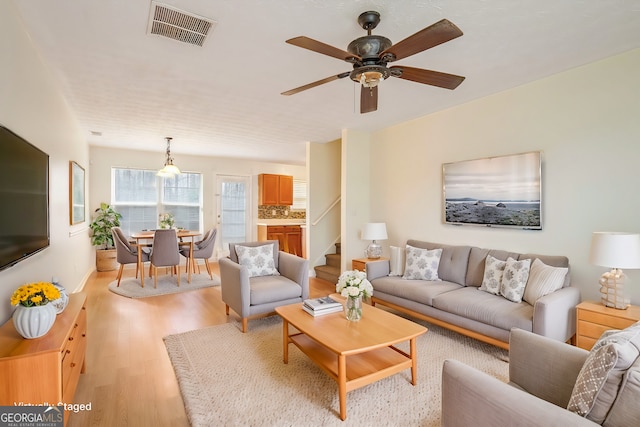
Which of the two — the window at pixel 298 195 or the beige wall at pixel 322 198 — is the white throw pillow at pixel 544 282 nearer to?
the beige wall at pixel 322 198

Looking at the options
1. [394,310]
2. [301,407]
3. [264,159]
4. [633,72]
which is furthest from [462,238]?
[264,159]

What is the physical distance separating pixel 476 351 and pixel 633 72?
266 centimetres

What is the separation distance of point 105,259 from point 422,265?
234 inches

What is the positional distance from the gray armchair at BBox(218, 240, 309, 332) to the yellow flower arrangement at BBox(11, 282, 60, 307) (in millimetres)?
1576

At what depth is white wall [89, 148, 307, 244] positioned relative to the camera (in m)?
6.25

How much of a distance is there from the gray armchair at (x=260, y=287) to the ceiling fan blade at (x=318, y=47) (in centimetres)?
218

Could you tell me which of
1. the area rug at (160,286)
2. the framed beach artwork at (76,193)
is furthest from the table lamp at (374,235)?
the framed beach artwork at (76,193)

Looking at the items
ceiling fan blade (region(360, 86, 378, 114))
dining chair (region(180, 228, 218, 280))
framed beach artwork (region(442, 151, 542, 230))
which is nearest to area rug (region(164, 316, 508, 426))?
framed beach artwork (region(442, 151, 542, 230))

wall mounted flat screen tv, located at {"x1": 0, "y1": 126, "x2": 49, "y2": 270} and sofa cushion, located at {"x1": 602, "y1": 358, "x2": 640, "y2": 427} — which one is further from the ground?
wall mounted flat screen tv, located at {"x1": 0, "y1": 126, "x2": 49, "y2": 270}

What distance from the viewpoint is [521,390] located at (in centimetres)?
141

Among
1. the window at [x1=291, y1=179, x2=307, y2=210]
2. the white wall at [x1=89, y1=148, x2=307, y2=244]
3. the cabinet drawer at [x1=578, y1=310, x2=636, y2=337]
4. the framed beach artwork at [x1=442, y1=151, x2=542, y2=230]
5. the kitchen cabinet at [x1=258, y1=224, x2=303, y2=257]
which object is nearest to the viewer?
the cabinet drawer at [x1=578, y1=310, x2=636, y2=337]

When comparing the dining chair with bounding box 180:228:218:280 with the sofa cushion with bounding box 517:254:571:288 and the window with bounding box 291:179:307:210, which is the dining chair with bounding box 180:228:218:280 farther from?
the sofa cushion with bounding box 517:254:571:288

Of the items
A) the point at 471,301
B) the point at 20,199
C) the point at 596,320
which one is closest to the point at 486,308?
the point at 471,301

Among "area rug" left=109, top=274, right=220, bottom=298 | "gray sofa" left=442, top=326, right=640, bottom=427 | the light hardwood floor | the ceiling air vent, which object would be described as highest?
the ceiling air vent
